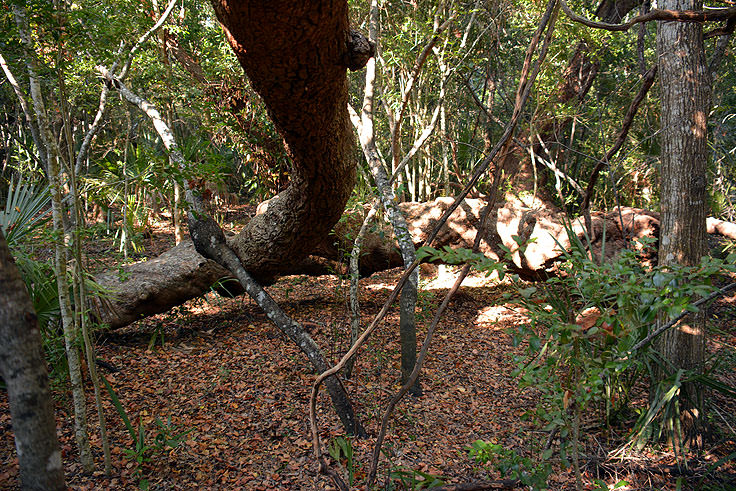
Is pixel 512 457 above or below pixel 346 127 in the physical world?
below

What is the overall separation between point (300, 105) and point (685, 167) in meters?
2.53

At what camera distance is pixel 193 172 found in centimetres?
280

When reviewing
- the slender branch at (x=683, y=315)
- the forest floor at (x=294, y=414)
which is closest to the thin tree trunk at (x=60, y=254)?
the forest floor at (x=294, y=414)

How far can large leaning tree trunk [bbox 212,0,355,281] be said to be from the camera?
63.1 inches

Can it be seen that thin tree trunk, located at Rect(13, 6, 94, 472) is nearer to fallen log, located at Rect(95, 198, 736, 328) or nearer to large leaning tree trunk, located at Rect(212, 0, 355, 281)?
large leaning tree trunk, located at Rect(212, 0, 355, 281)

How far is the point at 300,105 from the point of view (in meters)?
2.19

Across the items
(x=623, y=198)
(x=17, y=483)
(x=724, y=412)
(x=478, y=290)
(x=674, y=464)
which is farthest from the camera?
(x=623, y=198)

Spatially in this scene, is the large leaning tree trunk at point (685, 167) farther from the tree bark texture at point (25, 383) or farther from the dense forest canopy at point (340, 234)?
the tree bark texture at point (25, 383)

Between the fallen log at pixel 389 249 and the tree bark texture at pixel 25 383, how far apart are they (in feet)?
9.29

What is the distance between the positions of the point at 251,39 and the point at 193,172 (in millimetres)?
1371

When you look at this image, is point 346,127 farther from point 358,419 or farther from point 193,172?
point 358,419

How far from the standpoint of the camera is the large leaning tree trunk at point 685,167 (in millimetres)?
2832

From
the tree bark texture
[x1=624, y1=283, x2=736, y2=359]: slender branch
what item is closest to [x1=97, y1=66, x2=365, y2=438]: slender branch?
[x1=624, y1=283, x2=736, y2=359]: slender branch

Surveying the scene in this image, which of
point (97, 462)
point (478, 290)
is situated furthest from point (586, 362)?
point (478, 290)
